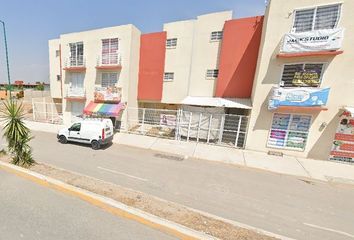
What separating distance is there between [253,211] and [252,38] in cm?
1184

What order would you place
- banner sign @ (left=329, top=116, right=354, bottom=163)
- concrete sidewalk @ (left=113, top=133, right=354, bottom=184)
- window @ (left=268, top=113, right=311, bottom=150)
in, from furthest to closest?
1. window @ (left=268, top=113, right=311, bottom=150)
2. banner sign @ (left=329, top=116, right=354, bottom=163)
3. concrete sidewalk @ (left=113, top=133, right=354, bottom=184)

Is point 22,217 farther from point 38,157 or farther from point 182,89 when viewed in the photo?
point 182,89

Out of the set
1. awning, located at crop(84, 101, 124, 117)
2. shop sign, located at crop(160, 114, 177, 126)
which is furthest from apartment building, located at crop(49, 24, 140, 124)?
shop sign, located at crop(160, 114, 177, 126)

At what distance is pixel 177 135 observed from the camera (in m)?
13.4

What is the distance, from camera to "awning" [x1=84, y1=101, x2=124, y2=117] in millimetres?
14648

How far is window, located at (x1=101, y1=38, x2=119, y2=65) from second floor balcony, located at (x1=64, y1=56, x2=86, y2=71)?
2.32 m

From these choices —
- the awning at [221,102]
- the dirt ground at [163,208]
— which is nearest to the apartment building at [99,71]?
the awning at [221,102]

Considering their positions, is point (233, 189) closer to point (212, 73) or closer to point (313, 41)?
point (313, 41)

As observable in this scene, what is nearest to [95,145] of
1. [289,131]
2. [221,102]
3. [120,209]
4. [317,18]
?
[120,209]

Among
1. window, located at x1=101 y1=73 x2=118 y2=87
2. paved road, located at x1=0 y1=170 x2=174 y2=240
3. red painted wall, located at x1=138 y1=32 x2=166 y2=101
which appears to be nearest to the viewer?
paved road, located at x1=0 y1=170 x2=174 y2=240

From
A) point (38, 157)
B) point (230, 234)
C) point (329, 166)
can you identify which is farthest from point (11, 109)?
point (329, 166)

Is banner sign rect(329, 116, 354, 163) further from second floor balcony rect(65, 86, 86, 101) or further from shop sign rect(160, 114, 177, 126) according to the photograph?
second floor balcony rect(65, 86, 86, 101)

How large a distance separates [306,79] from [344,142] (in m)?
4.26

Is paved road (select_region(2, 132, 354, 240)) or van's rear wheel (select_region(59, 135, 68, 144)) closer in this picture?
paved road (select_region(2, 132, 354, 240))
